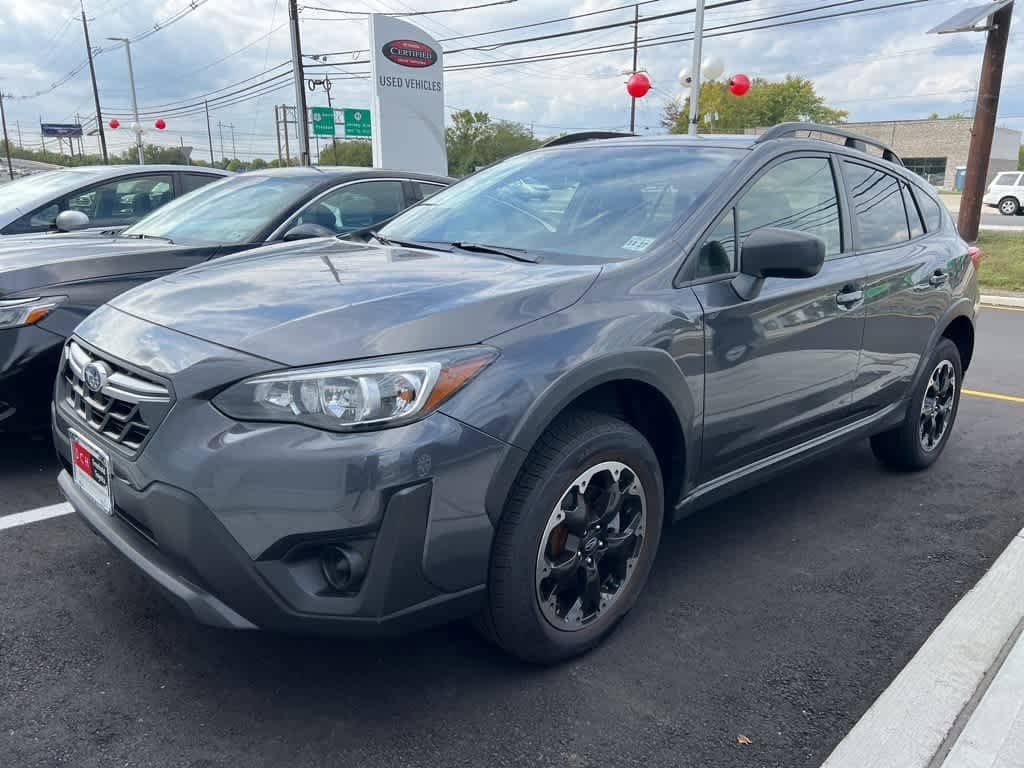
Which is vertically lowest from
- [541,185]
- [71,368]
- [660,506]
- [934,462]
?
[934,462]

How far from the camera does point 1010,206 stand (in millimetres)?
33156

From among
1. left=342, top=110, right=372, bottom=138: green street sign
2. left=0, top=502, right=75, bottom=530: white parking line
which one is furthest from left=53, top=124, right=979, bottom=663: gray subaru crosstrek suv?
left=342, top=110, right=372, bottom=138: green street sign

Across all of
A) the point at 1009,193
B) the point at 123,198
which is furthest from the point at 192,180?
the point at 1009,193

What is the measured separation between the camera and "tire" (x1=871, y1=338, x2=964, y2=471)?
4.13m

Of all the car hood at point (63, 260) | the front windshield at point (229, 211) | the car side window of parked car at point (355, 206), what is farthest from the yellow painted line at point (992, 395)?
the car hood at point (63, 260)

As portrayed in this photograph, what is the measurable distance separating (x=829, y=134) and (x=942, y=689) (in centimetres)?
236

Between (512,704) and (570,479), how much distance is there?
67cm

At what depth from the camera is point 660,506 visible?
2.71 meters

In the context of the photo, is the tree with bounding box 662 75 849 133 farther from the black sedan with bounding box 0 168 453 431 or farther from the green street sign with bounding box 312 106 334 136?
the black sedan with bounding box 0 168 453 431

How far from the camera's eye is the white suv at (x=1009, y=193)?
108ft

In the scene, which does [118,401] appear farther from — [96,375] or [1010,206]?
[1010,206]

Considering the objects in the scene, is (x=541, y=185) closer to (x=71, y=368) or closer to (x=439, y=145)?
(x=71, y=368)

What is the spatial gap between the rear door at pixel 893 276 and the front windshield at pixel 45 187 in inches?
228

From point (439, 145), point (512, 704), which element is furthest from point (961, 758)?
point (439, 145)
